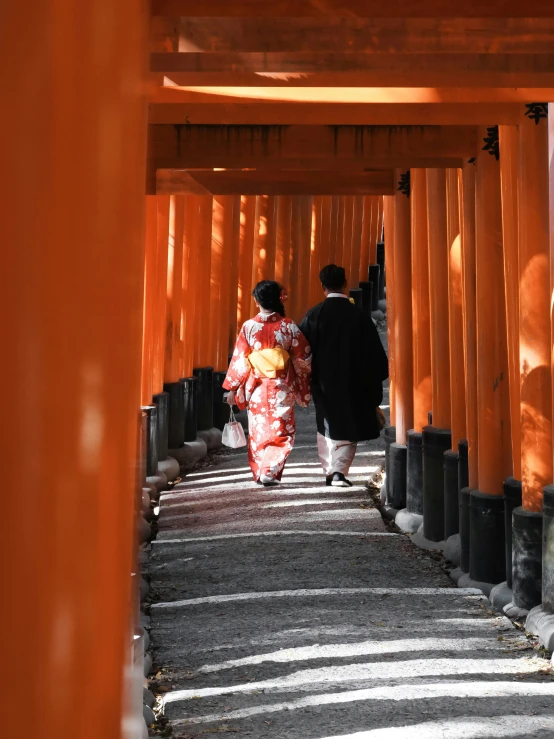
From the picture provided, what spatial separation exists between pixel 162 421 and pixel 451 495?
178 inches

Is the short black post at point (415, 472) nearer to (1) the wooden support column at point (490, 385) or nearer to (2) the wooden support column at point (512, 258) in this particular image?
(1) the wooden support column at point (490, 385)

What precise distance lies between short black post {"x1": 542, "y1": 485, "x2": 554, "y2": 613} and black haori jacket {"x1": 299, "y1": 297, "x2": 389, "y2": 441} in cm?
498

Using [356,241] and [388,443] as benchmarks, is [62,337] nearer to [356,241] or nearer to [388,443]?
[388,443]

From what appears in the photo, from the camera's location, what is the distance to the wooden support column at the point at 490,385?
670cm

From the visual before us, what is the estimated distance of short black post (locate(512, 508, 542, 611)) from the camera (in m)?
5.84

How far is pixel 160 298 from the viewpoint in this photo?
1195 centimetres

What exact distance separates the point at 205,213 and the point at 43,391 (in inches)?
531

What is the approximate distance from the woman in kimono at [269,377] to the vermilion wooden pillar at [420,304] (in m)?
1.41

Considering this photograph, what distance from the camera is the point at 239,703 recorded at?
4535 mm

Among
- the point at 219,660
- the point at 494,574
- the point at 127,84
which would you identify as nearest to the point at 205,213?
the point at 494,574

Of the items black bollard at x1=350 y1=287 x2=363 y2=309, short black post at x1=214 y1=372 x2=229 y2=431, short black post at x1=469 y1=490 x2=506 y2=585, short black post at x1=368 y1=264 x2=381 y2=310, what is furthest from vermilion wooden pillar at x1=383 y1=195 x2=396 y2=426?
short black post at x1=368 y1=264 x2=381 y2=310

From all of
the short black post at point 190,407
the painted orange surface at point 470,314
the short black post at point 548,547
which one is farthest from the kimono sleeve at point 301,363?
the short black post at point 548,547

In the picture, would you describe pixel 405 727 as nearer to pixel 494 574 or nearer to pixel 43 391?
pixel 494 574

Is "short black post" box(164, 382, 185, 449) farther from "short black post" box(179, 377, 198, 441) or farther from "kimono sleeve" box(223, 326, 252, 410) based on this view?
"kimono sleeve" box(223, 326, 252, 410)
